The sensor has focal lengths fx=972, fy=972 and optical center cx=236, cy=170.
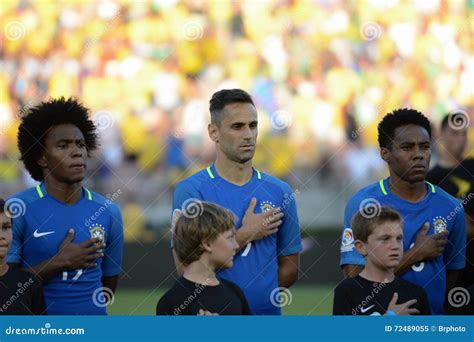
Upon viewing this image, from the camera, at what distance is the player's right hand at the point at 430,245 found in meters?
5.52

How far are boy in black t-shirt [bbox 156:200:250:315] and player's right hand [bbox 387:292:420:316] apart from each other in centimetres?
91

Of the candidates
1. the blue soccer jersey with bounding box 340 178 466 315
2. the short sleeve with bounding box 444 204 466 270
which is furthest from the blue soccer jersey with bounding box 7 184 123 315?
the short sleeve with bounding box 444 204 466 270

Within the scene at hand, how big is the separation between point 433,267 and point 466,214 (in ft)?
2.78

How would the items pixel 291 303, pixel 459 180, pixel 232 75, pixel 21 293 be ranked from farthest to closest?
pixel 232 75
pixel 291 303
pixel 459 180
pixel 21 293

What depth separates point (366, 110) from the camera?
1165cm

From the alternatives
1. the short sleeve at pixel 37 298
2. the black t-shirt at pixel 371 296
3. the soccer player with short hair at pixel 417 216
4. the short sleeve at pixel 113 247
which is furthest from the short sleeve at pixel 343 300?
the short sleeve at pixel 37 298

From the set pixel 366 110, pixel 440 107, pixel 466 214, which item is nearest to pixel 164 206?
pixel 366 110

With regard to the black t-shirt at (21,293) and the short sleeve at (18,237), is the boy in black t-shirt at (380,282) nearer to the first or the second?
the black t-shirt at (21,293)

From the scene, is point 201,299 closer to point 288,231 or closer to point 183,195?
point 183,195

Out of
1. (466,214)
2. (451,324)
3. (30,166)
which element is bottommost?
(451,324)

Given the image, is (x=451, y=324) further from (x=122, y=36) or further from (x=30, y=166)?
(x=122, y=36)

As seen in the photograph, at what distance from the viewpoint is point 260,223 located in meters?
5.46

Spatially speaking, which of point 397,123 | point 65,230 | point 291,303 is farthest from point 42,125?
point 291,303

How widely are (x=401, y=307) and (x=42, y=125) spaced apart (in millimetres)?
2331
